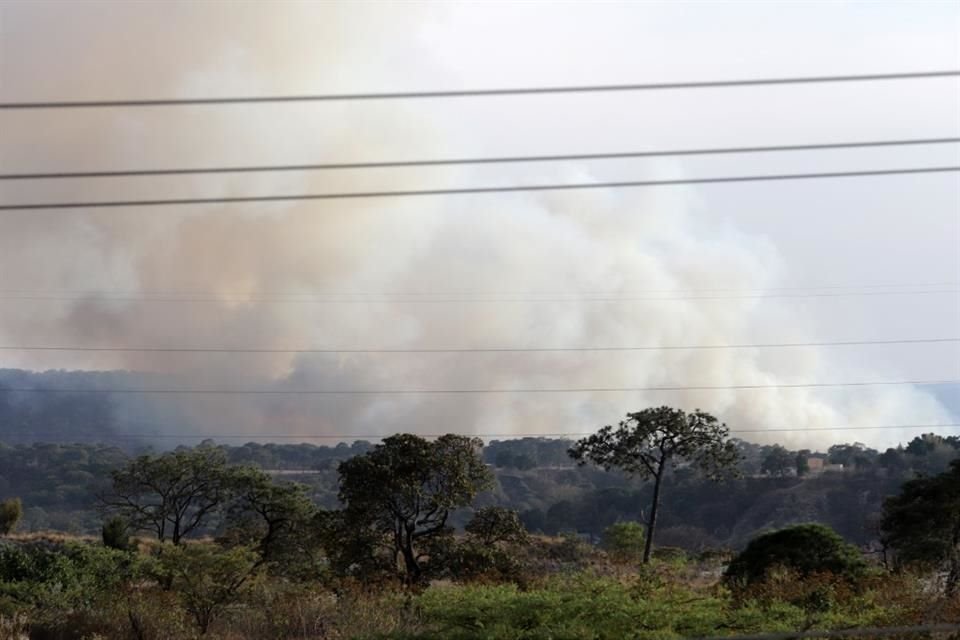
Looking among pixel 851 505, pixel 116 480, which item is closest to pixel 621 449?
pixel 116 480

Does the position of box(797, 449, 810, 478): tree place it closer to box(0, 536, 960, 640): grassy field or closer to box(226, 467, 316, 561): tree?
box(226, 467, 316, 561): tree

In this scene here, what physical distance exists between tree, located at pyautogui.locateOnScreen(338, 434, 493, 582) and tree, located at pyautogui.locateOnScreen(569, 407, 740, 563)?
16364mm

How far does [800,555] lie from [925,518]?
16.5m

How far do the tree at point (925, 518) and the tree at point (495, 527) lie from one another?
15.4 m

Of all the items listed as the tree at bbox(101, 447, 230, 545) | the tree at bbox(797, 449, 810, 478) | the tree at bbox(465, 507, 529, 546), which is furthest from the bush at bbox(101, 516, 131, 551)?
the tree at bbox(797, 449, 810, 478)

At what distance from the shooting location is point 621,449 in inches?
2279

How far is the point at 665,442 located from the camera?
5716 centimetres

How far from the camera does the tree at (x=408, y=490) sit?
41.2m

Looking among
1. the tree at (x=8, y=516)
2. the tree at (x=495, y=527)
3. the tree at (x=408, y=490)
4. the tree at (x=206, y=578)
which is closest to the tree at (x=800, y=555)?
the tree at (x=495, y=527)

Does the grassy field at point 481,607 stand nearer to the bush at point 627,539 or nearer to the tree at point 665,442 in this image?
the tree at point 665,442

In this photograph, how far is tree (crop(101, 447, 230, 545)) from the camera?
6166 cm

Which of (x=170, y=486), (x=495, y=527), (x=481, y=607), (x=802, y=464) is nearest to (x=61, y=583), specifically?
(x=495, y=527)

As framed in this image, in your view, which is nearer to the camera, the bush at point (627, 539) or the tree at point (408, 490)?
the tree at point (408, 490)

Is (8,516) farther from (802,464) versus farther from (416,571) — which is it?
(802,464)
